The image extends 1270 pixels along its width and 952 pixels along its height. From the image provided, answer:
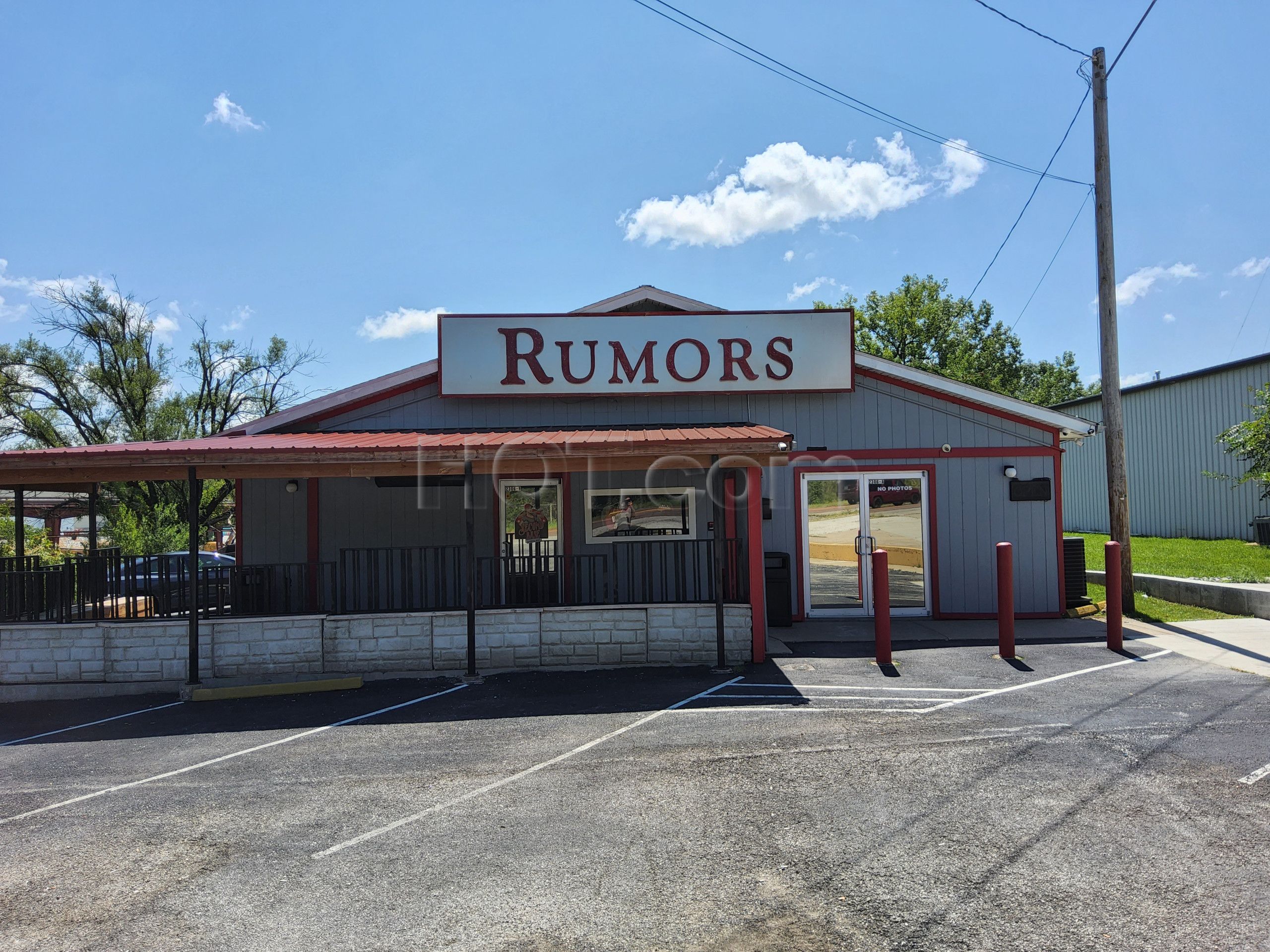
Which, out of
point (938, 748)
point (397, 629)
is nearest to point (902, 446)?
point (938, 748)

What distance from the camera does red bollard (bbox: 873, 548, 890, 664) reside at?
27.9 feet

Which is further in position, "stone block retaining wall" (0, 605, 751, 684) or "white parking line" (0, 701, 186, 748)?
"stone block retaining wall" (0, 605, 751, 684)

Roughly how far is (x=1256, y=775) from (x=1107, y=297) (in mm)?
8480

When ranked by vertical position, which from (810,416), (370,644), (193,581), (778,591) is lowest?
(370,644)

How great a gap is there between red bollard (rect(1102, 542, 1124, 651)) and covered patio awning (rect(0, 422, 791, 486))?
398cm

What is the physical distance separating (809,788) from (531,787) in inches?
70.9

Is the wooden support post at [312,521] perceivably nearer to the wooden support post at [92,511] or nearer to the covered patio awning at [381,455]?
the covered patio awning at [381,455]

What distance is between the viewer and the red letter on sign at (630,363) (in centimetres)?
1142

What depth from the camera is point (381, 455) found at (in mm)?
8273

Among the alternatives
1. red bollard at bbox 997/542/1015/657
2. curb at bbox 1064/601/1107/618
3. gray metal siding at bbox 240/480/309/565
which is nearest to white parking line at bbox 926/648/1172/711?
red bollard at bbox 997/542/1015/657

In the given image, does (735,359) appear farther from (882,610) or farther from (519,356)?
(882,610)

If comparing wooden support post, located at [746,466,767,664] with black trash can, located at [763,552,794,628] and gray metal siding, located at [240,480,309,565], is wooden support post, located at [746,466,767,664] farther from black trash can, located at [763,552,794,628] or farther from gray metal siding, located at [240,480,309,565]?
gray metal siding, located at [240,480,309,565]

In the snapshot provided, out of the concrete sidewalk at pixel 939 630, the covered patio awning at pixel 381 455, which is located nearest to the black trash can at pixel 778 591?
the concrete sidewalk at pixel 939 630

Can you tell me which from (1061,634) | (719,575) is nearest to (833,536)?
(1061,634)
